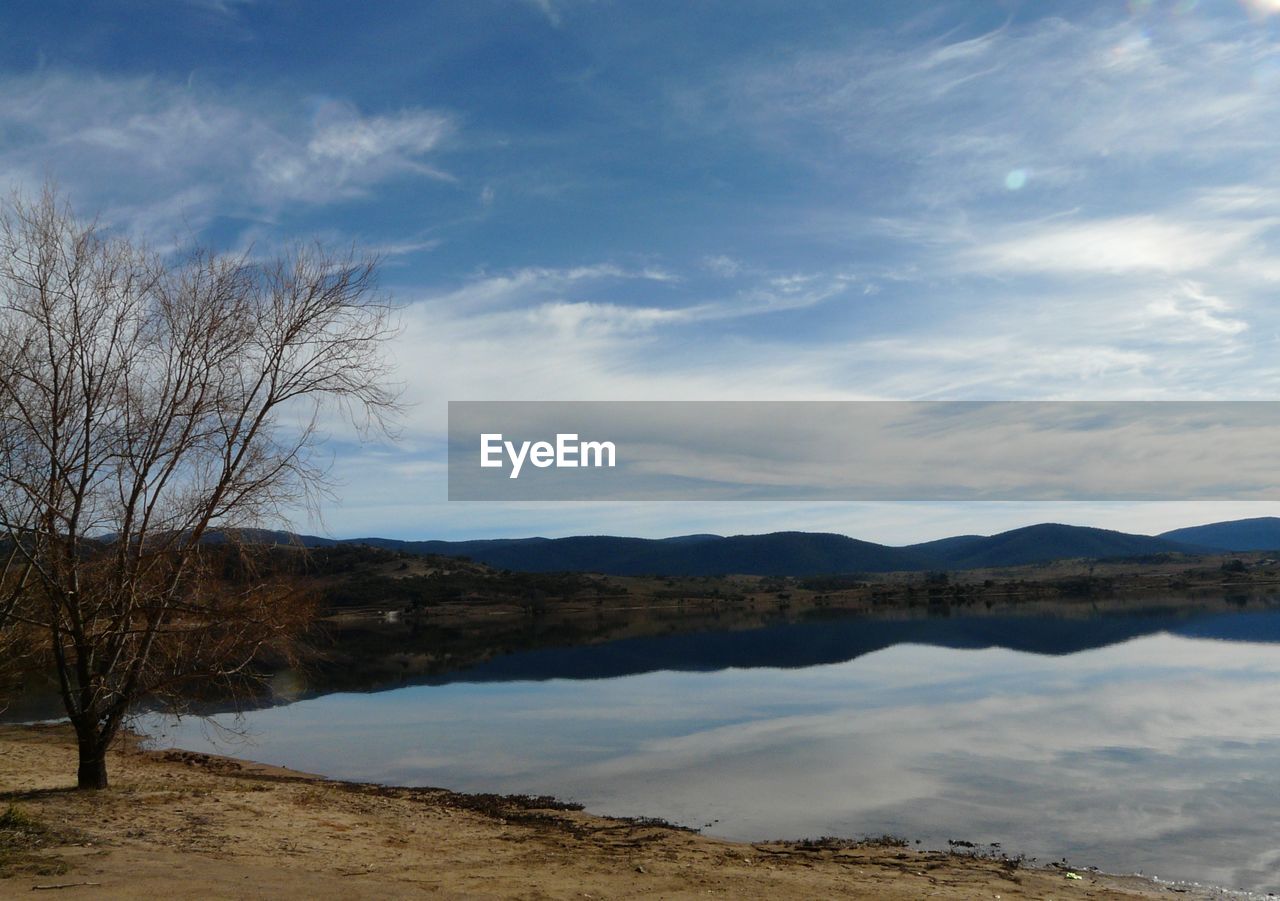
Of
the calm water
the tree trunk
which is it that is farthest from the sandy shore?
the calm water

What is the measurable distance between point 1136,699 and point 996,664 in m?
13.0

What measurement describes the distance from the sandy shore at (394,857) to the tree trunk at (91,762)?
39 cm

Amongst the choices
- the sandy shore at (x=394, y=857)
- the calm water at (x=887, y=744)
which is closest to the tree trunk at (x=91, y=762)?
the sandy shore at (x=394, y=857)

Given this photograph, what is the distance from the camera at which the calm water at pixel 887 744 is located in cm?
1482

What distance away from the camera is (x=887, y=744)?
74.8ft

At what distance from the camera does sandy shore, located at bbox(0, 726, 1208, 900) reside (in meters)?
9.00

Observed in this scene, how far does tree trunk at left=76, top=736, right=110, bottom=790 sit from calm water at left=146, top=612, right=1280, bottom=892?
454 cm

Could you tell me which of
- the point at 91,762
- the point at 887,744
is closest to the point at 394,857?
the point at 91,762

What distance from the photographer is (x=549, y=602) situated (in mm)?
111312

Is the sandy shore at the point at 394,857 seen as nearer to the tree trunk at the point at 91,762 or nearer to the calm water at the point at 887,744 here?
the tree trunk at the point at 91,762

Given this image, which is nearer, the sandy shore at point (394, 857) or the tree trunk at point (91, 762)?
the sandy shore at point (394, 857)

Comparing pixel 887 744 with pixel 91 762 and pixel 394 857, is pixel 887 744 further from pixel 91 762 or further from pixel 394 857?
pixel 91 762

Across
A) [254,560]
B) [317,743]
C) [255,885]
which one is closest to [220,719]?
[317,743]

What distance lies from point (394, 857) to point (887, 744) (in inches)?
602
